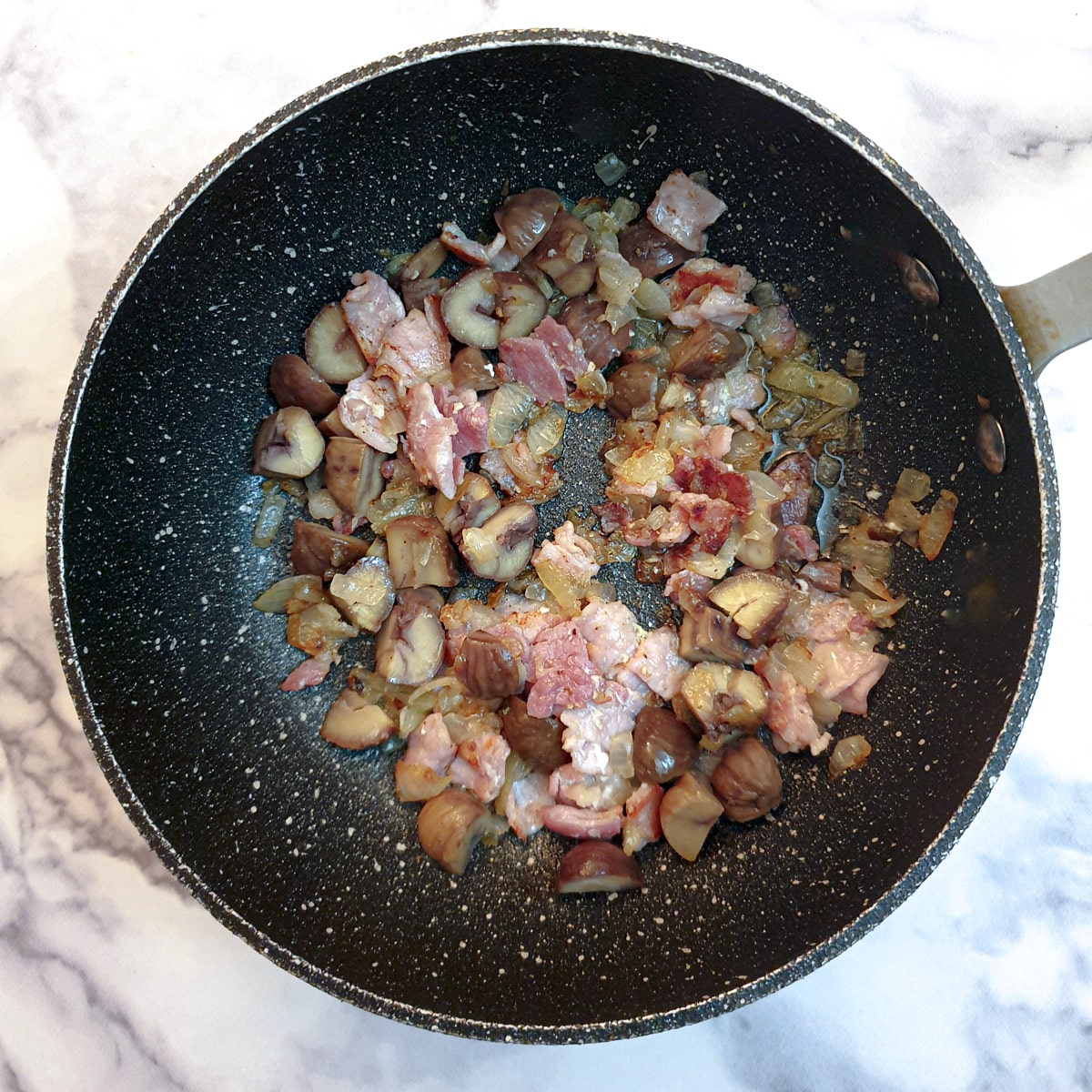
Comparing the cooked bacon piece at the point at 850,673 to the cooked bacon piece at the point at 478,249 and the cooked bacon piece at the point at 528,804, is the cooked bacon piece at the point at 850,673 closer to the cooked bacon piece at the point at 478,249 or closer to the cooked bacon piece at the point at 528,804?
the cooked bacon piece at the point at 528,804

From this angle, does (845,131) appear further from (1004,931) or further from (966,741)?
(1004,931)

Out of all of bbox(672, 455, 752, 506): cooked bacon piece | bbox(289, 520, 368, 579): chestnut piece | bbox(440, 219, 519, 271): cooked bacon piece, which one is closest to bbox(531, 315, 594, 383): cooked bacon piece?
bbox(440, 219, 519, 271): cooked bacon piece

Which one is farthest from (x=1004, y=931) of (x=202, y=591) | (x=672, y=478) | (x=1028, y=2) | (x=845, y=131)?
(x=1028, y=2)

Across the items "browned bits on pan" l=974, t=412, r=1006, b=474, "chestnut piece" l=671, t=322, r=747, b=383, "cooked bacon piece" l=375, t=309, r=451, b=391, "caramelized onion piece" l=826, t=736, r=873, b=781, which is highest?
"cooked bacon piece" l=375, t=309, r=451, b=391

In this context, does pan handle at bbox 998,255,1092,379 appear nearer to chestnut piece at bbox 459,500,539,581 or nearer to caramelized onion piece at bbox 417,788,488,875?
chestnut piece at bbox 459,500,539,581

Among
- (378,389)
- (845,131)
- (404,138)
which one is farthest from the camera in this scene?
(378,389)

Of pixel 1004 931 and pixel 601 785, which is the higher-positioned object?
pixel 601 785
